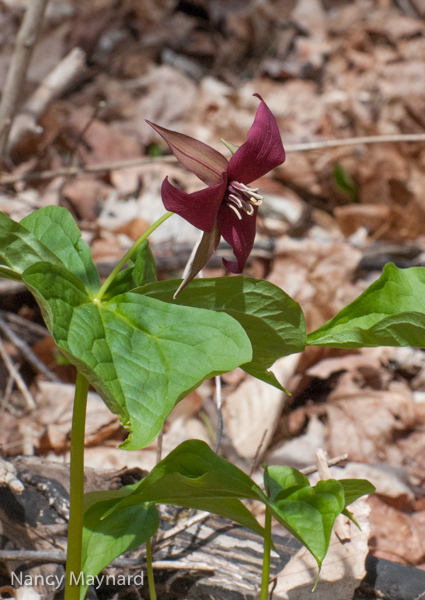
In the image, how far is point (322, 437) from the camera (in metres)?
2.42

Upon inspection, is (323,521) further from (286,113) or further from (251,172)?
(286,113)

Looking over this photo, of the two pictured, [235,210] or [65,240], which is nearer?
[235,210]

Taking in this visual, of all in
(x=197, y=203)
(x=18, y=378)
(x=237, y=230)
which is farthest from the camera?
(x=18, y=378)

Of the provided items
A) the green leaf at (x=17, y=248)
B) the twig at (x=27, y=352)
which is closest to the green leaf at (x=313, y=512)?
the green leaf at (x=17, y=248)

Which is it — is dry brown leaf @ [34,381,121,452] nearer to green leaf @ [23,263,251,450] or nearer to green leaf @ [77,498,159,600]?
green leaf @ [77,498,159,600]

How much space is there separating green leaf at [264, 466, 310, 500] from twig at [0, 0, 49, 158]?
2250mm

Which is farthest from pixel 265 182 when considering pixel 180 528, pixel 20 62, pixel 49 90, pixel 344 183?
pixel 180 528

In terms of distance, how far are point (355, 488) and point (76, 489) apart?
21.5 inches

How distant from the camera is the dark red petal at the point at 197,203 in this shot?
0.86 metres

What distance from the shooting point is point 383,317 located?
924 mm

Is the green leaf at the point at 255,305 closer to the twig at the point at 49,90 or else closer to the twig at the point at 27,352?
the twig at the point at 27,352

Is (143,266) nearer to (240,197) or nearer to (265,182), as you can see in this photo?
(240,197)

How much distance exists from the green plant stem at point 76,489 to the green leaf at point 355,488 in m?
0.51

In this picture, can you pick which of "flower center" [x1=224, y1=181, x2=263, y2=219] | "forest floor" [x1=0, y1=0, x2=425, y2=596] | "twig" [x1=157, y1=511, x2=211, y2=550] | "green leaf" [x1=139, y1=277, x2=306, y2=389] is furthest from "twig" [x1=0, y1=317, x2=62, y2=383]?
"flower center" [x1=224, y1=181, x2=263, y2=219]
